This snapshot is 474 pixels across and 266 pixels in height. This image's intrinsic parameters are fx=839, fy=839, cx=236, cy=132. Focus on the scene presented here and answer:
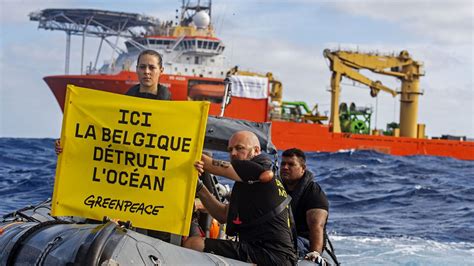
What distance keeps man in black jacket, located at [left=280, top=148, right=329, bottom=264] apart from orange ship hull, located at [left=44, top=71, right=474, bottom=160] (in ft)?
145

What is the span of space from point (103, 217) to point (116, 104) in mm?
756

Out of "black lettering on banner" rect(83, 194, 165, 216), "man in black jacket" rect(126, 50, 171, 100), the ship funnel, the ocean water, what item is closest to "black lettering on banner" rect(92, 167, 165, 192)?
"black lettering on banner" rect(83, 194, 165, 216)

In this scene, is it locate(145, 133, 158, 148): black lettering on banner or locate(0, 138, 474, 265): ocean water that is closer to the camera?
locate(145, 133, 158, 148): black lettering on banner

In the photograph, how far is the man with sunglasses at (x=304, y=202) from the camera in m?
7.45

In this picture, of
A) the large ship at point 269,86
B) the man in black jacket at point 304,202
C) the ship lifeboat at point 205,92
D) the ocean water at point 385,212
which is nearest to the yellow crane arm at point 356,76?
the large ship at point 269,86

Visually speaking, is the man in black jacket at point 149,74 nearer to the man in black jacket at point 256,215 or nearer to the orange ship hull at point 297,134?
the man in black jacket at point 256,215

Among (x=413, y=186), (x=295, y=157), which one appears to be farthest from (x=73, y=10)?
(x=295, y=157)

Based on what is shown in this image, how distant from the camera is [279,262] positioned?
19.0 ft

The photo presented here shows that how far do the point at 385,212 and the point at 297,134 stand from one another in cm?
3615

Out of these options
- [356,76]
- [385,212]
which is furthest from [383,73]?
[385,212]

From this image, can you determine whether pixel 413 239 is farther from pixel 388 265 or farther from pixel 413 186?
pixel 413 186

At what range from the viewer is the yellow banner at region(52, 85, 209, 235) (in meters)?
5.52

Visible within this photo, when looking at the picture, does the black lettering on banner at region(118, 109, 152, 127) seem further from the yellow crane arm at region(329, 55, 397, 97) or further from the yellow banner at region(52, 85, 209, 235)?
the yellow crane arm at region(329, 55, 397, 97)

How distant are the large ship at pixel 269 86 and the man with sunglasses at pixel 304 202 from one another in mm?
44116
